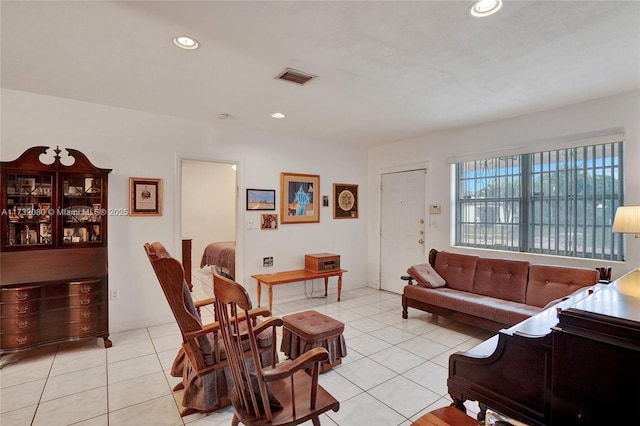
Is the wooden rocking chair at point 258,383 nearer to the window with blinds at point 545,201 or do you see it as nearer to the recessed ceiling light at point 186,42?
the recessed ceiling light at point 186,42

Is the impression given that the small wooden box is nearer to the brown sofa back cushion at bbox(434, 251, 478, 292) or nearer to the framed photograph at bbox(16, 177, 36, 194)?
the brown sofa back cushion at bbox(434, 251, 478, 292)

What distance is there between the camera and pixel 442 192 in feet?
15.2

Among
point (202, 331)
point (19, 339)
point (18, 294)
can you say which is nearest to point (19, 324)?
point (19, 339)

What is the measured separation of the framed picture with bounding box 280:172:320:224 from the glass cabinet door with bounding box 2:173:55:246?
2687 mm

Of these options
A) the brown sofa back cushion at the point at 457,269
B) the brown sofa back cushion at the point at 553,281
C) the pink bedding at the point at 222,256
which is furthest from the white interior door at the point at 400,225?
the pink bedding at the point at 222,256

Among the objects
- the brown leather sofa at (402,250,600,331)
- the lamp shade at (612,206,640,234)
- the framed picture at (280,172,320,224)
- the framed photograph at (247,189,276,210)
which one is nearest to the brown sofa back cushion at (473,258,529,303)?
the brown leather sofa at (402,250,600,331)

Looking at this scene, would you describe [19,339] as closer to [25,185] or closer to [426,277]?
[25,185]

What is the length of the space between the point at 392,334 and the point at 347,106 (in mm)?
2573

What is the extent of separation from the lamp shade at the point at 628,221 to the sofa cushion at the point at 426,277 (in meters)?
1.81

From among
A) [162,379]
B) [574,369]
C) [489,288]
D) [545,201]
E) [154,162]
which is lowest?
[162,379]

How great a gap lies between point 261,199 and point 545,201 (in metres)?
3.59

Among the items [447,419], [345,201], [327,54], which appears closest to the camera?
[447,419]

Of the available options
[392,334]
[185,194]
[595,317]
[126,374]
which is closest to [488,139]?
[392,334]

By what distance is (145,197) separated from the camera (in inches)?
146
